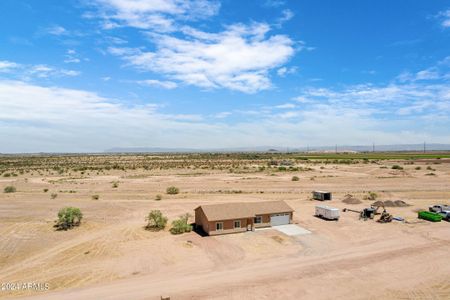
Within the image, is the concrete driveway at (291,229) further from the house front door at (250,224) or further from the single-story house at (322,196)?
the single-story house at (322,196)

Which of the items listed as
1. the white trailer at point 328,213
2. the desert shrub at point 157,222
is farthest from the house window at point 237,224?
the white trailer at point 328,213

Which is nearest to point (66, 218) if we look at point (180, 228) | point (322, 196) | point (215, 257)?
point (180, 228)

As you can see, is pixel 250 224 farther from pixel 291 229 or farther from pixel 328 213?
pixel 328 213

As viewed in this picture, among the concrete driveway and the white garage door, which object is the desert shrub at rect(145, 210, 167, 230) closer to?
the white garage door

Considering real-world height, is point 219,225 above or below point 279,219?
above

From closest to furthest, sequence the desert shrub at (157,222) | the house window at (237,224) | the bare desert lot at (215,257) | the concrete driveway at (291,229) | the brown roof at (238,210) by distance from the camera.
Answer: the bare desert lot at (215,257), the brown roof at (238,210), the concrete driveway at (291,229), the house window at (237,224), the desert shrub at (157,222)

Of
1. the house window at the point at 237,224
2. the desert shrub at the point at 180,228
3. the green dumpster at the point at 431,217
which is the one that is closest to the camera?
the desert shrub at the point at 180,228
